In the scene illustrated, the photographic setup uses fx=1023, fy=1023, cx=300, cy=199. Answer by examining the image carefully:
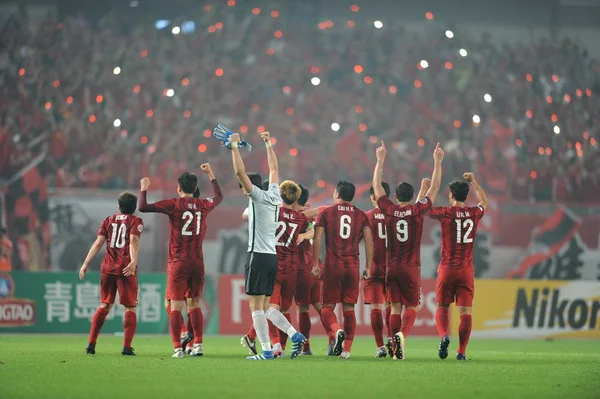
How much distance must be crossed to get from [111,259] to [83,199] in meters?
10.8

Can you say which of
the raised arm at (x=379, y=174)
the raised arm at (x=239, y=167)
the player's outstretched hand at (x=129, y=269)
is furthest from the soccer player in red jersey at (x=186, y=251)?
the raised arm at (x=379, y=174)

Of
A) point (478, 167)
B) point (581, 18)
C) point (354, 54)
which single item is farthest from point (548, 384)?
point (581, 18)

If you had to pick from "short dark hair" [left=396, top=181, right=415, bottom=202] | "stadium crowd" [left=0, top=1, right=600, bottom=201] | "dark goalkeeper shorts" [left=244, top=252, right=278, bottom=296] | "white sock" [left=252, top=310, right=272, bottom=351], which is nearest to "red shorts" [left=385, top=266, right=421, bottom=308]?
"short dark hair" [left=396, top=181, right=415, bottom=202]

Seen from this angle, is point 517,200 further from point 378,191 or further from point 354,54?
point 378,191

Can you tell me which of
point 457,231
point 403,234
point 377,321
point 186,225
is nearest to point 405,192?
point 403,234

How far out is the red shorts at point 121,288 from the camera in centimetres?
1274

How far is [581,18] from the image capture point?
3316 centimetres

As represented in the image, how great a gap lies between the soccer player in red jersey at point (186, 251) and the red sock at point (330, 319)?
5.31 ft

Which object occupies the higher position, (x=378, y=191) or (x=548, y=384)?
(x=378, y=191)

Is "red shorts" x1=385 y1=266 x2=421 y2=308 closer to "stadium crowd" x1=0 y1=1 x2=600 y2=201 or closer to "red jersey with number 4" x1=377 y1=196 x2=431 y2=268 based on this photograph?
"red jersey with number 4" x1=377 y1=196 x2=431 y2=268

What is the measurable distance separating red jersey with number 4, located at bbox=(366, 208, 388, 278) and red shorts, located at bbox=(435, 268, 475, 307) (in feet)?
2.82

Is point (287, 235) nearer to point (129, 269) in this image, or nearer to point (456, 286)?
point (129, 269)

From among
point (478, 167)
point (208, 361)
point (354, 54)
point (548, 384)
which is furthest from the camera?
point (354, 54)

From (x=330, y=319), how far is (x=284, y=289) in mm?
706
